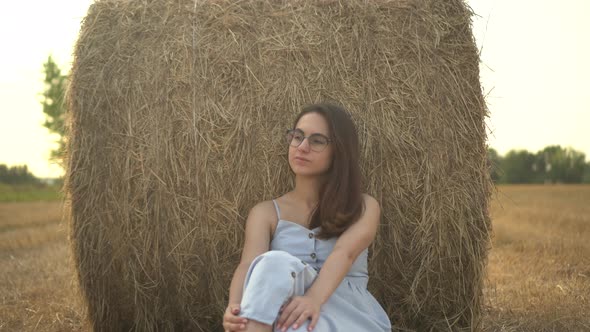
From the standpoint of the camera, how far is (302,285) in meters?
2.07

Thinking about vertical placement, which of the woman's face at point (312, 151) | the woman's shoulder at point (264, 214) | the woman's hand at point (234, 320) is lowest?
the woman's hand at point (234, 320)

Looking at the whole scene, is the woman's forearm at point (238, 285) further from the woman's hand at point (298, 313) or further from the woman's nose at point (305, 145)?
the woman's nose at point (305, 145)

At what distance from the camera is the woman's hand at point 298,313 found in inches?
76.8

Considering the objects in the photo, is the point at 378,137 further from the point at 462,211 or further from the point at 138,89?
the point at 138,89

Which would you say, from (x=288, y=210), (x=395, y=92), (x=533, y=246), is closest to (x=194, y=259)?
(x=288, y=210)

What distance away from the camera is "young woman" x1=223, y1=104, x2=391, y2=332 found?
6.77 ft

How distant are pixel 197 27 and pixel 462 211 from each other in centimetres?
142

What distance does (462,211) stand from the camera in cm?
271

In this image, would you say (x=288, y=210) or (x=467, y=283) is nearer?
(x=288, y=210)

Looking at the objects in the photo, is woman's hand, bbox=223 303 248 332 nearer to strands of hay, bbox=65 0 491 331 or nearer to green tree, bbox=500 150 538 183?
strands of hay, bbox=65 0 491 331

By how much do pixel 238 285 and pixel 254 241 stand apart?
0.20m

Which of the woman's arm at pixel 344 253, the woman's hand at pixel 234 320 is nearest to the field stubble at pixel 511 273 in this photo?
the woman's arm at pixel 344 253

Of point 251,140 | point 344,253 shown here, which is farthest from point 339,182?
point 251,140

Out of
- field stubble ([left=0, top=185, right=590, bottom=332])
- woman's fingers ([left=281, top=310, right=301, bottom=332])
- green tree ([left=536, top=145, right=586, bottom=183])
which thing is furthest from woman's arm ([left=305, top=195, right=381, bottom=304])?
green tree ([left=536, top=145, right=586, bottom=183])
